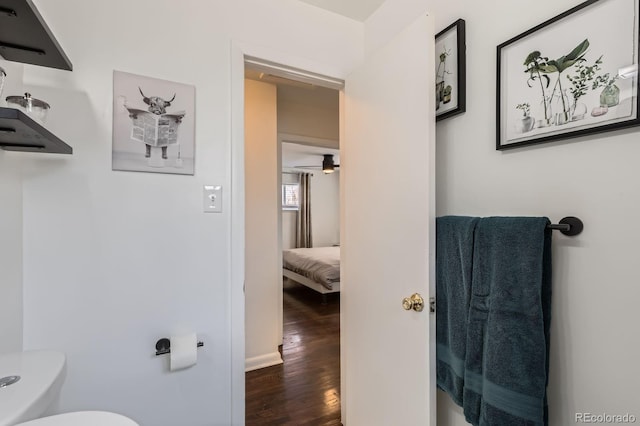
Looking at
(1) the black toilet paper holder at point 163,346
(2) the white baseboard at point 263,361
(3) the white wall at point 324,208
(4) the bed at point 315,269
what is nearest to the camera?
(1) the black toilet paper holder at point 163,346

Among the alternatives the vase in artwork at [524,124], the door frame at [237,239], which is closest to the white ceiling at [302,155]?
the door frame at [237,239]

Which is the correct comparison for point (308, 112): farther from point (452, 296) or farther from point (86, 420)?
point (86, 420)

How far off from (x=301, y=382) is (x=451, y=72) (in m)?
2.33

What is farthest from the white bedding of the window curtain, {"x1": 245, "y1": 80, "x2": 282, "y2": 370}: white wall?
{"x1": 245, "y1": 80, "x2": 282, "y2": 370}: white wall

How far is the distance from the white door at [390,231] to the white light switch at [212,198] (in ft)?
2.37

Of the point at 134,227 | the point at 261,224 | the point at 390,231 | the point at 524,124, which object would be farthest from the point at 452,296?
the point at 261,224

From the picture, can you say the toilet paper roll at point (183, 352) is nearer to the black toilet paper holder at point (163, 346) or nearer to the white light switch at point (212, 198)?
the black toilet paper holder at point (163, 346)

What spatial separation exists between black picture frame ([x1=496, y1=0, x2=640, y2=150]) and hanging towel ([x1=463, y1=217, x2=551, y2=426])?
0.30m

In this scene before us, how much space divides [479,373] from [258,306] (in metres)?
2.04

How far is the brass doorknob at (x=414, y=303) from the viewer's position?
3.89 feet

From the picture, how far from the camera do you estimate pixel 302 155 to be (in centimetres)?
550

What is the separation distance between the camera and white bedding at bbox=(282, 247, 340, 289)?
14.0ft

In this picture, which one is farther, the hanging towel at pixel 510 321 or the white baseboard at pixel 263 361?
the white baseboard at pixel 263 361

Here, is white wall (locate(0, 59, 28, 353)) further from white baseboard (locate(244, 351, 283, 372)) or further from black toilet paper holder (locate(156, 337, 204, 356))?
white baseboard (locate(244, 351, 283, 372))
